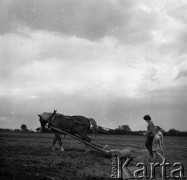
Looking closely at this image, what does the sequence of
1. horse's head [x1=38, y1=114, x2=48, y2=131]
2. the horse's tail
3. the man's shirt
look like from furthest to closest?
the horse's tail, horse's head [x1=38, y1=114, x2=48, y2=131], the man's shirt

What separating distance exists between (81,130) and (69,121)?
0.86 m

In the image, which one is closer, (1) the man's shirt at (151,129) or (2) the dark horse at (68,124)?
(1) the man's shirt at (151,129)


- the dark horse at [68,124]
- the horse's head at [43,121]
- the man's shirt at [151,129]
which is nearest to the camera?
the man's shirt at [151,129]

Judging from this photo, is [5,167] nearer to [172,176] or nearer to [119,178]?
[119,178]

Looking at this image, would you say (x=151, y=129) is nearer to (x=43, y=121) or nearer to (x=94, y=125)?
(x=94, y=125)

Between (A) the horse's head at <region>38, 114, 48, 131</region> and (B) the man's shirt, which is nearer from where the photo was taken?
(B) the man's shirt

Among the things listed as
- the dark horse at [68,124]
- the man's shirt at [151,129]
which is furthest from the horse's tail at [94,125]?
the man's shirt at [151,129]

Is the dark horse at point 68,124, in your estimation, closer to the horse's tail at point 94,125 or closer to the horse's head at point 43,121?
the horse's head at point 43,121

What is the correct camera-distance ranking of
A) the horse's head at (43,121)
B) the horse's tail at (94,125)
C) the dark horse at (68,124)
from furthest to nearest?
the horse's tail at (94,125) → the dark horse at (68,124) → the horse's head at (43,121)

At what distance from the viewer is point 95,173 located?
29.2ft

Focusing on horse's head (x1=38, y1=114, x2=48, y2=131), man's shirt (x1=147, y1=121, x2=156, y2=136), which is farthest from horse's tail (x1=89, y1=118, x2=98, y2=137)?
man's shirt (x1=147, y1=121, x2=156, y2=136)

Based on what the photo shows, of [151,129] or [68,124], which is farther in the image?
[68,124]

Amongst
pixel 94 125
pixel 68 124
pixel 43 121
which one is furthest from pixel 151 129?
pixel 43 121

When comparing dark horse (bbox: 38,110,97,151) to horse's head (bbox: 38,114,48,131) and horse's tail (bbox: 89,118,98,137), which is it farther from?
horse's tail (bbox: 89,118,98,137)
